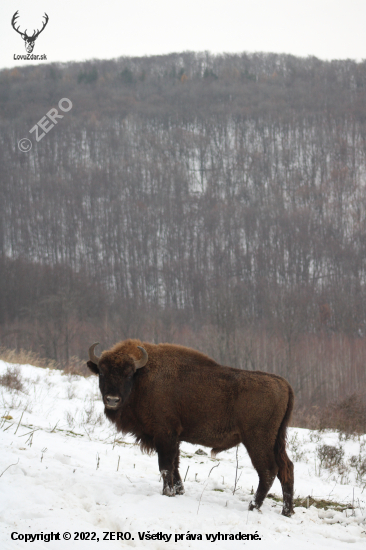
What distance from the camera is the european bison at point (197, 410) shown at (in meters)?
6.66

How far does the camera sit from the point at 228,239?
375ft

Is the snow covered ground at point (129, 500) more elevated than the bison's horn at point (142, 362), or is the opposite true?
the bison's horn at point (142, 362)

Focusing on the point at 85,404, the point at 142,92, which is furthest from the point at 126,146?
the point at 85,404

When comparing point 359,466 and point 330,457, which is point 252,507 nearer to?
point 330,457

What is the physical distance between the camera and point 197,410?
6.85m

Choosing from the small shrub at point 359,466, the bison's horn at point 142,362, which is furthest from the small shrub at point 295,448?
the bison's horn at point 142,362

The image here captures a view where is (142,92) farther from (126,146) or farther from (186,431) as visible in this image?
(186,431)

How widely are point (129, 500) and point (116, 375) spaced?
5.38ft

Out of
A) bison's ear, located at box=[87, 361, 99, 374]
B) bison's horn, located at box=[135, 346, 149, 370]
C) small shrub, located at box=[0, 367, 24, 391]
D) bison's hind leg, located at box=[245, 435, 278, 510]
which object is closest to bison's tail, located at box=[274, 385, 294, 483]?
bison's hind leg, located at box=[245, 435, 278, 510]

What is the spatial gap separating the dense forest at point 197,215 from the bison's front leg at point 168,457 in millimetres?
37776

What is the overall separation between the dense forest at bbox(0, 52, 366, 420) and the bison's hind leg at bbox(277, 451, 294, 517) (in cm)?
3714

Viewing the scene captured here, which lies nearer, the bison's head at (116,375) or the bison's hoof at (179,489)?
the bison's head at (116,375)

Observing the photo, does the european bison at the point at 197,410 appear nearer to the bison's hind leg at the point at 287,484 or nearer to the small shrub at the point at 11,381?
the bison's hind leg at the point at 287,484

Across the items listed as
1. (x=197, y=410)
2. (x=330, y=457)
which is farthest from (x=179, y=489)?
(x=330, y=457)
